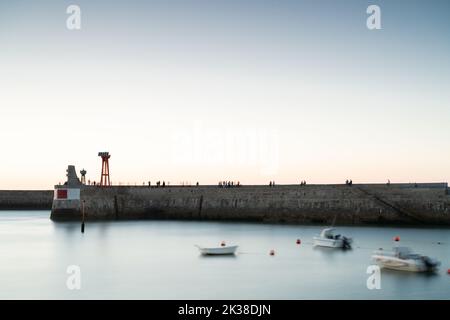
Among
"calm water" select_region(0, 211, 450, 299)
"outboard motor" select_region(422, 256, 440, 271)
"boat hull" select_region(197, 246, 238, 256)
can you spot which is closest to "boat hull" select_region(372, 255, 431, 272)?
"outboard motor" select_region(422, 256, 440, 271)

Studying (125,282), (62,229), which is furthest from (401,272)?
(62,229)

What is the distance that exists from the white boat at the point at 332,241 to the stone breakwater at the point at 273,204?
17.1m

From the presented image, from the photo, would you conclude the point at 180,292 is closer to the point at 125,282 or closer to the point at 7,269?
the point at 125,282

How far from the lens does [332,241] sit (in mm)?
44344

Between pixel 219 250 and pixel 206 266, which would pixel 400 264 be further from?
pixel 219 250

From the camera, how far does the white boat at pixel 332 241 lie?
4406cm

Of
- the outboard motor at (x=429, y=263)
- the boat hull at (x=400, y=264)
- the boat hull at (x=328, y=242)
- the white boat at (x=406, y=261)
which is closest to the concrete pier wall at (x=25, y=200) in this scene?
the boat hull at (x=328, y=242)

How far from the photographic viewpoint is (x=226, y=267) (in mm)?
36594

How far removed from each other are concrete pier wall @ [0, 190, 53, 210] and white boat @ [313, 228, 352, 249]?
8635 cm

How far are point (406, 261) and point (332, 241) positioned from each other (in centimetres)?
1070

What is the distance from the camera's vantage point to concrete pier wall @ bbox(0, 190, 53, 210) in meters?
121

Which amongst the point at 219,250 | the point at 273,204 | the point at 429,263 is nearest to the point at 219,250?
the point at 219,250

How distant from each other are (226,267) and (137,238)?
19.3 m

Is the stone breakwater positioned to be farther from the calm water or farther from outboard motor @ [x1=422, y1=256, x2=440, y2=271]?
outboard motor @ [x1=422, y1=256, x2=440, y2=271]
